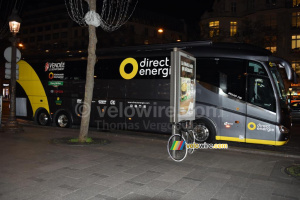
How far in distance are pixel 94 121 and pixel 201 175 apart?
7.69 metres

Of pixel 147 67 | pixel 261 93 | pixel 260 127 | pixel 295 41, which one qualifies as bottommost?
pixel 260 127

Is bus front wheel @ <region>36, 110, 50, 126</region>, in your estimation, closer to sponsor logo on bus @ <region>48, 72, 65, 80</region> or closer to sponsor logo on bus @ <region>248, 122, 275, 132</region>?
sponsor logo on bus @ <region>48, 72, 65, 80</region>

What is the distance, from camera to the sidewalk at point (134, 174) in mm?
4914

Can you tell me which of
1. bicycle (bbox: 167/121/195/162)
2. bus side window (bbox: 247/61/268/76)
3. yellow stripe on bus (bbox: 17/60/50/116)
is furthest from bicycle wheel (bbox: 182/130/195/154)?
yellow stripe on bus (bbox: 17/60/50/116)

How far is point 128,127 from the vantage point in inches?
472

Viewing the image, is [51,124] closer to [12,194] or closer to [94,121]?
[94,121]

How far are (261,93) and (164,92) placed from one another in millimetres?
3532

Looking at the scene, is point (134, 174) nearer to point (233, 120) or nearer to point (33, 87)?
point (233, 120)

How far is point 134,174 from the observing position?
6.05 meters

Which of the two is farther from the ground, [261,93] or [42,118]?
[261,93]

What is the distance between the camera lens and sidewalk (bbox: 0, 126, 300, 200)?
193 inches

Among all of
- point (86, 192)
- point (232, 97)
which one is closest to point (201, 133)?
point (232, 97)

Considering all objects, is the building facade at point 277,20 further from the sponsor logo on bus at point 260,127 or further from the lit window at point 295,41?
the sponsor logo on bus at point 260,127

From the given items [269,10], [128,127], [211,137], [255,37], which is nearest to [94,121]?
[128,127]
